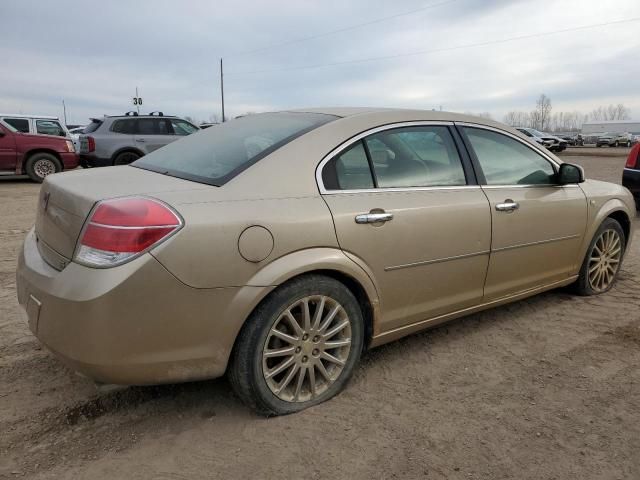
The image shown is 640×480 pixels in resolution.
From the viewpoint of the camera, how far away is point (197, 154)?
9.56 feet

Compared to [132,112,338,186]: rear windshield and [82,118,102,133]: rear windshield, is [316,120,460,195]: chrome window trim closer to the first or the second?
[132,112,338,186]: rear windshield

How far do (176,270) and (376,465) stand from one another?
1174mm

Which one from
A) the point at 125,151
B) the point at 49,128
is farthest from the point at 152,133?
the point at 49,128

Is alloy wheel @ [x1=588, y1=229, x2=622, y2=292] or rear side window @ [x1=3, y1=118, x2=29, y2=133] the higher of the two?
rear side window @ [x1=3, y1=118, x2=29, y2=133]

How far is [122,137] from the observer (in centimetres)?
1199

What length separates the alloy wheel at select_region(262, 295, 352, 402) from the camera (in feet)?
8.02

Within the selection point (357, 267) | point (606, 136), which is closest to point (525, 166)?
point (357, 267)

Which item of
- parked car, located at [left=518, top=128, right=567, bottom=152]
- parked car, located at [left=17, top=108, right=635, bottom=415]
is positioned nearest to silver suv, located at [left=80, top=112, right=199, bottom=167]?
parked car, located at [left=17, top=108, right=635, bottom=415]

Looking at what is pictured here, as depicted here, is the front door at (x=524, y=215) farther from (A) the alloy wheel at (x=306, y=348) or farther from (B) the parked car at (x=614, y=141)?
(B) the parked car at (x=614, y=141)

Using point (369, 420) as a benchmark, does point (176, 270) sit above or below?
above

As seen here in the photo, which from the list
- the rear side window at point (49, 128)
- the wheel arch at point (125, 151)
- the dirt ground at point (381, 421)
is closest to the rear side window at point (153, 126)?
the wheel arch at point (125, 151)

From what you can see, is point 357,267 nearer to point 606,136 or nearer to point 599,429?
point 599,429

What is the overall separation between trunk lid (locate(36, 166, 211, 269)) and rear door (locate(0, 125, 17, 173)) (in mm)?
10538

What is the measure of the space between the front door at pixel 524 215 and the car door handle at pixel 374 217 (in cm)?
87
